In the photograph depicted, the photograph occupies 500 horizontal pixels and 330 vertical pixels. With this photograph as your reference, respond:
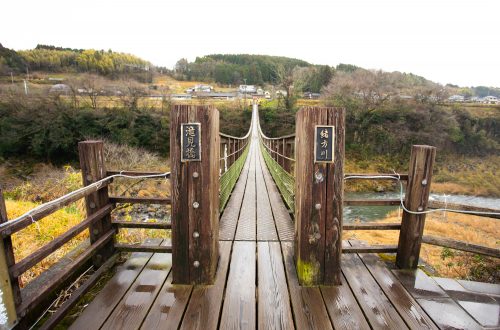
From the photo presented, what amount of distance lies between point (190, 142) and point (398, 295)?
195 cm

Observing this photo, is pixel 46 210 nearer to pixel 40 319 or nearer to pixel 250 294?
pixel 40 319

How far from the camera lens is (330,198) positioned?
1.98m

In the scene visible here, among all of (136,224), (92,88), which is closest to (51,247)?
(136,224)

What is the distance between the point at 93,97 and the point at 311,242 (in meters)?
32.8

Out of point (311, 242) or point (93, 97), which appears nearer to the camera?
point (311, 242)

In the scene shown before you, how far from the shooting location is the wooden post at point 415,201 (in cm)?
212

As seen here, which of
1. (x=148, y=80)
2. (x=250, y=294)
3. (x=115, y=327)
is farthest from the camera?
(x=148, y=80)

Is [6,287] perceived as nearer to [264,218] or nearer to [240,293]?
[240,293]

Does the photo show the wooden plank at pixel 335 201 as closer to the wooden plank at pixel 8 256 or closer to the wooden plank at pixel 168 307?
the wooden plank at pixel 168 307

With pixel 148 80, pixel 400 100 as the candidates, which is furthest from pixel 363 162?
pixel 148 80

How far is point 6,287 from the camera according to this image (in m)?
1.35

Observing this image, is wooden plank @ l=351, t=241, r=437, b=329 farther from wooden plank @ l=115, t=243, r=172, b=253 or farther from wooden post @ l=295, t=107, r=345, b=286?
wooden plank @ l=115, t=243, r=172, b=253

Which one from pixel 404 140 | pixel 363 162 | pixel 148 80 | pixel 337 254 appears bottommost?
pixel 363 162

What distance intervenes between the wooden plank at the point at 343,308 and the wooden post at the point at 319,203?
0.25 ft
